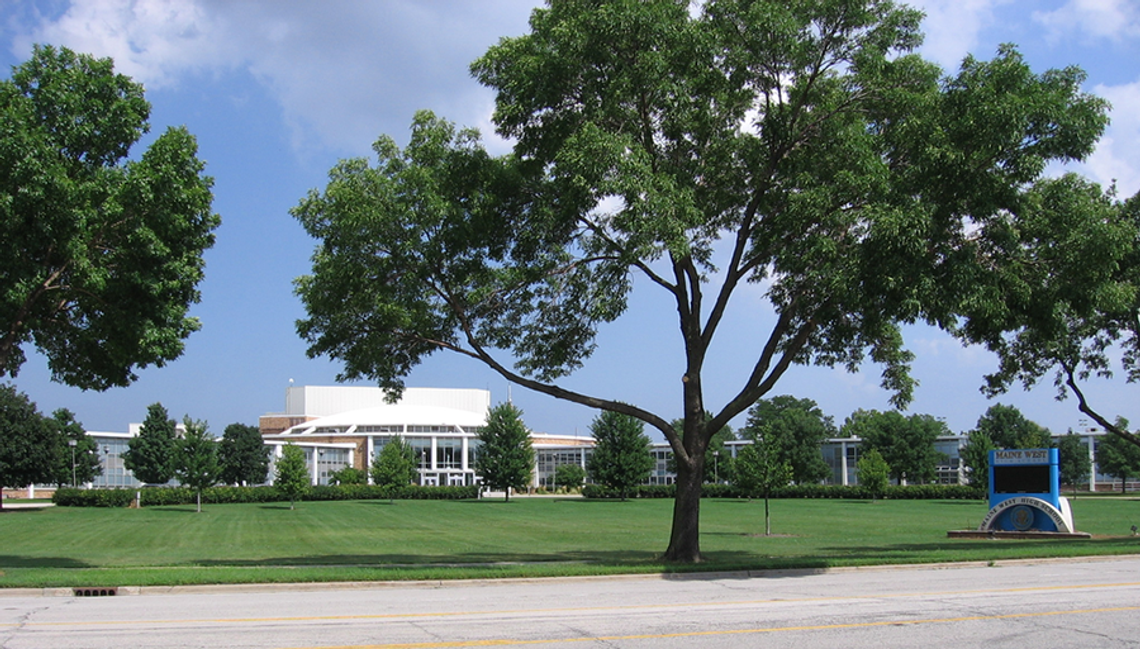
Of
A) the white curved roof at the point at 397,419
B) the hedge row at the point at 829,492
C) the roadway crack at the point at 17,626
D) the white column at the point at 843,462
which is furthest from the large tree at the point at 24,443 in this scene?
the white column at the point at 843,462

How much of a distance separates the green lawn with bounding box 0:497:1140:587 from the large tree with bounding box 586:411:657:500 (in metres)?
14.1

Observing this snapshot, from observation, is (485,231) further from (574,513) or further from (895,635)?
(574,513)

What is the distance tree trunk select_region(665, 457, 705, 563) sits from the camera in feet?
65.3

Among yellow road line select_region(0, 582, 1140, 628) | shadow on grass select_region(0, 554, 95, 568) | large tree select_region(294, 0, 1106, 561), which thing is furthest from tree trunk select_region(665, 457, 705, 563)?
shadow on grass select_region(0, 554, 95, 568)

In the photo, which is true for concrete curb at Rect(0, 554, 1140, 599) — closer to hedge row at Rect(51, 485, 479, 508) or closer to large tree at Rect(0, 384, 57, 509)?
large tree at Rect(0, 384, 57, 509)

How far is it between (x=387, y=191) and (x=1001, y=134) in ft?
39.0

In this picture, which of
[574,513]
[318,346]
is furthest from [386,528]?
[318,346]

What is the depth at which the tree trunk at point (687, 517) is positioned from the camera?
65.3 ft

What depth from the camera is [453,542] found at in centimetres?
3519

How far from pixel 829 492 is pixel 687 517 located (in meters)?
65.9

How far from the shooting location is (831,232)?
728 inches

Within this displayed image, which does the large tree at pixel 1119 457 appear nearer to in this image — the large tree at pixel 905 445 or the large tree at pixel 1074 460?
the large tree at pixel 1074 460

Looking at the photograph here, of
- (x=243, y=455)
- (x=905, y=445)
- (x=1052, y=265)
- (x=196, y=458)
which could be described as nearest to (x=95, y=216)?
(x=1052, y=265)

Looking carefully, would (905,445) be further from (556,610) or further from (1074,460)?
(556,610)
